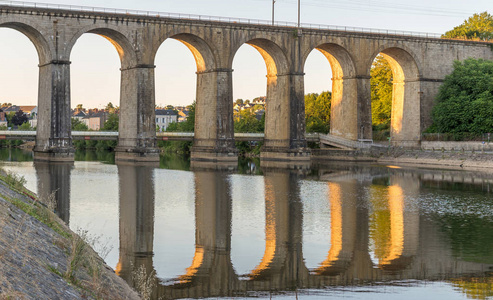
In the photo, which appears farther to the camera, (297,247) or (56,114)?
(56,114)

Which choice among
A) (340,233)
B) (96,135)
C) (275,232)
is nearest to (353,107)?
(96,135)

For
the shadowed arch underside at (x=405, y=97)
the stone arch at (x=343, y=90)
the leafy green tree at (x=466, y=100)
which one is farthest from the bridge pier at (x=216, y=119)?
the leafy green tree at (x=466, y=100)

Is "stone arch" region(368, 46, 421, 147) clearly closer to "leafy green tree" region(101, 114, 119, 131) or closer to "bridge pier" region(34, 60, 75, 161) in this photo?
"bridge pier" region(34, 60, 75, 161)

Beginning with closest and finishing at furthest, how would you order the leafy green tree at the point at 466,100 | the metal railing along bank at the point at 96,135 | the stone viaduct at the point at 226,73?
the stone viaduct at the point at 226,73
the metal railing along bank at the point at 96,135
the leafy green tree at the point at 466,100

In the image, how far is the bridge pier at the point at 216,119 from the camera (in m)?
66.8

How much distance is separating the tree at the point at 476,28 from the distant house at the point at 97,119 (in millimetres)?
110521

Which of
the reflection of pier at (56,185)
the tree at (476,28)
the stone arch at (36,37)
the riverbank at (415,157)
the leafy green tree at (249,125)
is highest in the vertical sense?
the tree at (476,28)

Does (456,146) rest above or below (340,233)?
above

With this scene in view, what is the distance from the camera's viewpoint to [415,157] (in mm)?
67500

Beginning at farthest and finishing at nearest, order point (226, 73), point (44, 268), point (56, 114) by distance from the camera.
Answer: point (226, 73)
point (56, 114)
point (44, 268)

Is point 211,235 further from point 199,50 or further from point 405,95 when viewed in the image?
point 405,95

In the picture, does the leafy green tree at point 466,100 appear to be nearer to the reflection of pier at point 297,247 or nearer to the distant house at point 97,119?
the reflection of pier at point 297,247

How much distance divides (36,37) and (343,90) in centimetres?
→ 3391

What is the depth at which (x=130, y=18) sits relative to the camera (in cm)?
6275
